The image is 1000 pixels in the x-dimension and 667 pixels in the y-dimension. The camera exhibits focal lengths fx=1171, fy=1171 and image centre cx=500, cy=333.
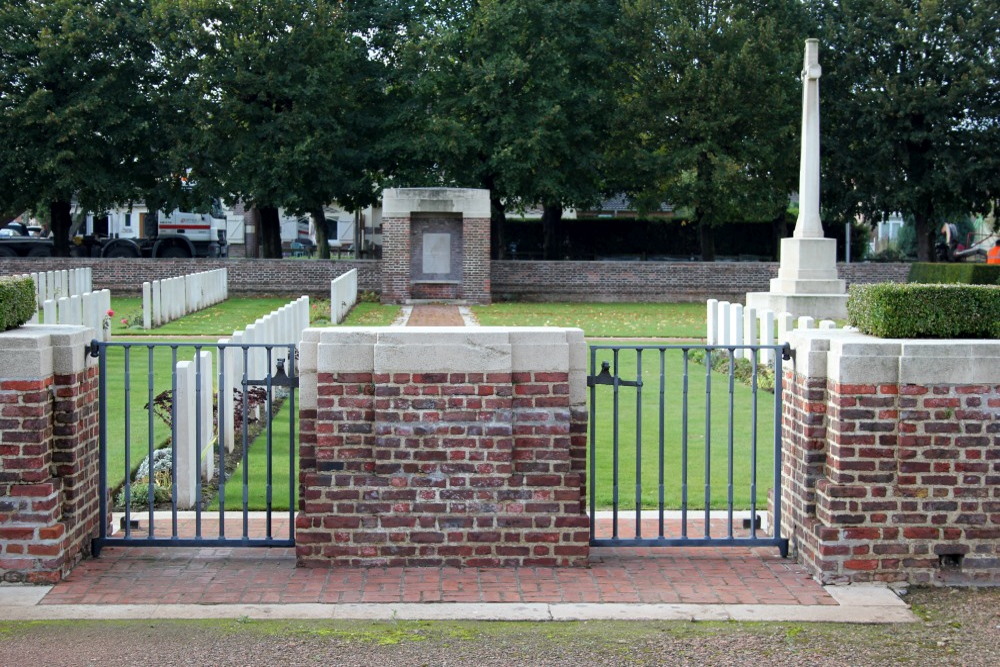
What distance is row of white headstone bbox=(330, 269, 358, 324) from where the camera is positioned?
22.9 m

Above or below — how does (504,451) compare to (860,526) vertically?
above

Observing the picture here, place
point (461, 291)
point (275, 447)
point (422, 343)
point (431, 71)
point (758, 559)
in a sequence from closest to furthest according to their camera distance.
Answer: point (422, 343) < point (758, 559) < point (275, 447) < point (461, 291) < point (431, 71)

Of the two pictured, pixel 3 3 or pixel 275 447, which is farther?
pixel 3 3

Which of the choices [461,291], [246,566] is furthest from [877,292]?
[461,291]

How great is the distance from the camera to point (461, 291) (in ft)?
99.1

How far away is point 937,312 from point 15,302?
475 cm

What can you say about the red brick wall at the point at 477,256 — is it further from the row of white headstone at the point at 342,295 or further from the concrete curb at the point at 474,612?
the concrete curb at the point at 474,612

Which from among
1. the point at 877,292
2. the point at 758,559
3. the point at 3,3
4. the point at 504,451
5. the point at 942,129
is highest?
the point at 3,3

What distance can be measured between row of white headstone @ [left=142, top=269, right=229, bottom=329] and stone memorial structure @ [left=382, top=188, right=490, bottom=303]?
4.18 m

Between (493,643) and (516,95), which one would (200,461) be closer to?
(493,643)

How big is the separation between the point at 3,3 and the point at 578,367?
30.6 m

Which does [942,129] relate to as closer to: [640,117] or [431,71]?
[640,117]

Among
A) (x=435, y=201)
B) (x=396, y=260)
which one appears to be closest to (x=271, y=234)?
(x=396, y=260)

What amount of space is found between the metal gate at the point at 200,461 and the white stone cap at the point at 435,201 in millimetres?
18365
